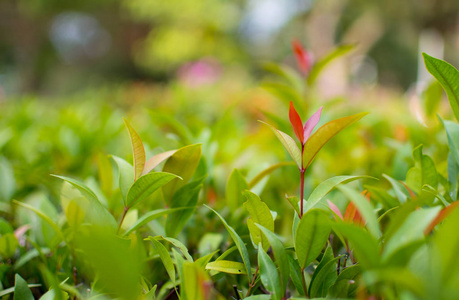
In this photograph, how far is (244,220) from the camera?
90 centimetres

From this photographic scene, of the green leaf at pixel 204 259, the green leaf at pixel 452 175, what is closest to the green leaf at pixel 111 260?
the green leaf at pixel 204 259

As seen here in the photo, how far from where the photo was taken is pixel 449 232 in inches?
15.7

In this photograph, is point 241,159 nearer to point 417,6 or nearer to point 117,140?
point 117,140

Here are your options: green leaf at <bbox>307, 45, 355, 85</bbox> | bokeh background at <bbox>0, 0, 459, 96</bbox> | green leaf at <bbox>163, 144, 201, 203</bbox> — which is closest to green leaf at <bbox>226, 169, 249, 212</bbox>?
green leaf at <bbox>163, 144, 201, 203</bbox>

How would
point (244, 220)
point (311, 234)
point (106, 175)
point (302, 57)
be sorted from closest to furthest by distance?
point (311, 234)
point (244, 220)
point (106, 175)
point (302, 57)

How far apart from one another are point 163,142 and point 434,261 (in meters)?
1.05

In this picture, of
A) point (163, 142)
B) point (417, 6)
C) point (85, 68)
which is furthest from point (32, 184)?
point (85, 68)

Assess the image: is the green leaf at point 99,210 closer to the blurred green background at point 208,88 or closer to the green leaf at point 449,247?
the blurred green background at point 208,88

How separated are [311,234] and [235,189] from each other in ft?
1.00

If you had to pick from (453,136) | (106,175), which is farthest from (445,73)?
(106,175)

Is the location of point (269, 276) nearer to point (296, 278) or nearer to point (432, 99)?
point (296, 278)

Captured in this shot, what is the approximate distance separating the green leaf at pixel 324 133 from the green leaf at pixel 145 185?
24 centimetres

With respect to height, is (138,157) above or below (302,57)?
below

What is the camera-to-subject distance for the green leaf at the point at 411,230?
0.46m
